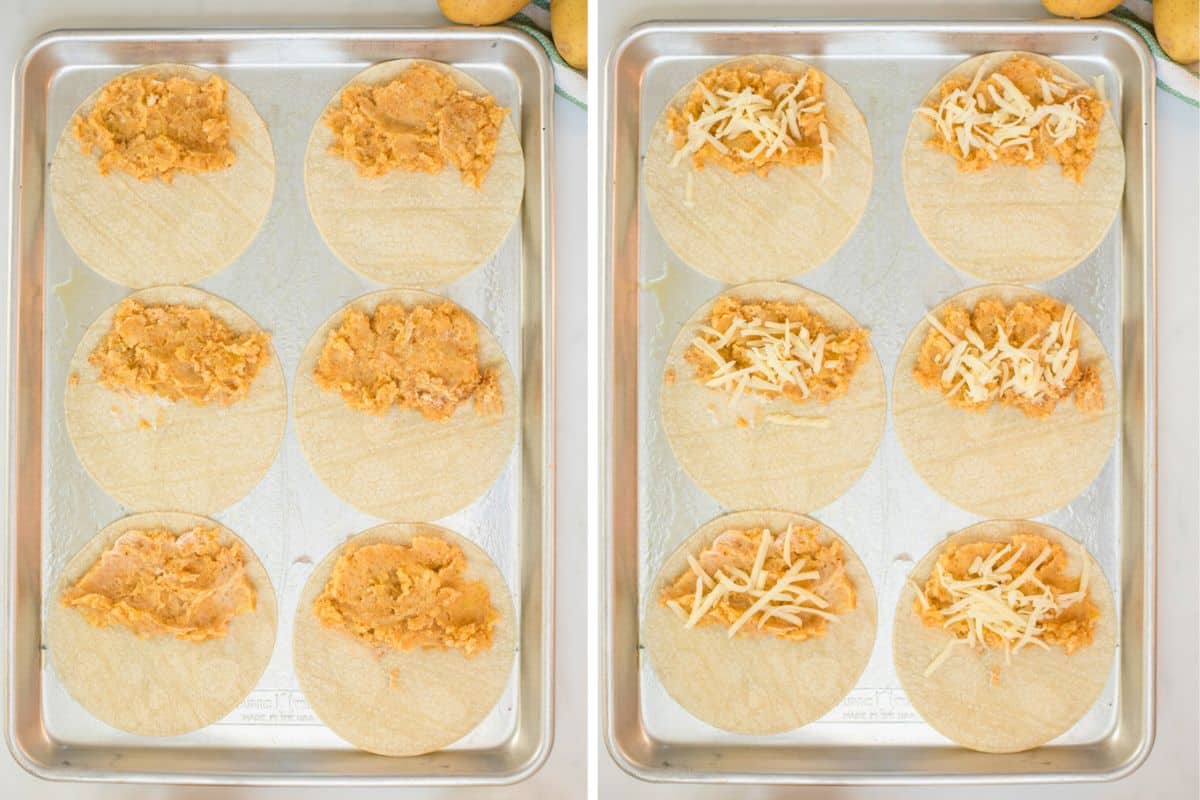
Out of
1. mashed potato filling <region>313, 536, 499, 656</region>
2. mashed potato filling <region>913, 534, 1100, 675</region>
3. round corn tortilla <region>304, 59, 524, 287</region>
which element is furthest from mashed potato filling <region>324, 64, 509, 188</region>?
mashed potato filling <region>913, 534, 1100, 675</region>

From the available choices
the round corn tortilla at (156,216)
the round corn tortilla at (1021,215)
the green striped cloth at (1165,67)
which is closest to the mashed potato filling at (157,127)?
the round corn tortilla at (156,216)

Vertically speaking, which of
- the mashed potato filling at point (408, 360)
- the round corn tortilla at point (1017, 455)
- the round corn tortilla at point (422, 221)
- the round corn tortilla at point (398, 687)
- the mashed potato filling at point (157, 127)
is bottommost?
the round corn tortilla at point (398, 687)

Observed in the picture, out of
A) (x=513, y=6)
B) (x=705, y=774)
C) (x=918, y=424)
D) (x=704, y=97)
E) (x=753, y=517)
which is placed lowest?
(x=705, y=774)

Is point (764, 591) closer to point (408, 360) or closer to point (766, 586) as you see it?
point (766, 586)

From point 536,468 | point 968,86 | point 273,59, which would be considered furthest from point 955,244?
point 273,59

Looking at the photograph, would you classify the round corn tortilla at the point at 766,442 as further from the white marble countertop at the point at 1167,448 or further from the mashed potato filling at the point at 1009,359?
the white marble countertop at the point at 1167,448

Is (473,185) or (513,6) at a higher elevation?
(513,6)

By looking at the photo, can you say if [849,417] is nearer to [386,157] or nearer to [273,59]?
[386,157]
